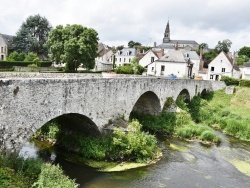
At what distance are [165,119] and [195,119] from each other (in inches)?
222

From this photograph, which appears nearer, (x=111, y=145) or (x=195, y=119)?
(x=111, y=145)

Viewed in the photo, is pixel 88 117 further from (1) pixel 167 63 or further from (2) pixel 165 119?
(1) pixel 167 63

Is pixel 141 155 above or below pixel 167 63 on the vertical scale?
below

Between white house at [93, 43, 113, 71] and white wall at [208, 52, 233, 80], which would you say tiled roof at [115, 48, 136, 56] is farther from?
white wall at [208, 52, 233, 80]

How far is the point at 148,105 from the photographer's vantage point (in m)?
27.0

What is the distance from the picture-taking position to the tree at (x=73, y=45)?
42344mm

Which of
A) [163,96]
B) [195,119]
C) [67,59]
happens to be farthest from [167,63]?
[163,96]

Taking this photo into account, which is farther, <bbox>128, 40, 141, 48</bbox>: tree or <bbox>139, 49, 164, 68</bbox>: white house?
<bbox>128, 40, 141, 48</bbox>: tree

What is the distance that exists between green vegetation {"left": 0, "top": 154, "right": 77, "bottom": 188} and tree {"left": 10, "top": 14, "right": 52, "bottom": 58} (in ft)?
159

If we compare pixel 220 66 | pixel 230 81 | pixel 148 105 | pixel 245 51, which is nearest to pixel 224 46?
pixel 245 51

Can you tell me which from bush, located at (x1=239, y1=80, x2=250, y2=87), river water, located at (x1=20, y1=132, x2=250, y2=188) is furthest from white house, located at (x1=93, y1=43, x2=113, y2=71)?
river water, located at (x1=20, y1=132, x2=250, y2=188)

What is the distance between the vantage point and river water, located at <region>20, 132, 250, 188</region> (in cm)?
1504

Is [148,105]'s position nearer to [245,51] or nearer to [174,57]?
[174,57]

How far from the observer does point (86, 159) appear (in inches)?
664
